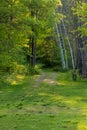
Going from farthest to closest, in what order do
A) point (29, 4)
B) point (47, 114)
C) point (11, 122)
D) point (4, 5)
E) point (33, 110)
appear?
point (29, 4), point (4, 5), point (33, 110), point (47, 114), point (11, 122)

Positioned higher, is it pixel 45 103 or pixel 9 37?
pixel 9 37

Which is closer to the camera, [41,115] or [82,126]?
[82,126]

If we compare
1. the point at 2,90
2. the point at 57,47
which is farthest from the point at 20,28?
the point at 57,47

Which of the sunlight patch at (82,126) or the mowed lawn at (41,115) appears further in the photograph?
the mowed lawn at (41,115)

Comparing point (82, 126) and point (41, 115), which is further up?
point (82, 126)

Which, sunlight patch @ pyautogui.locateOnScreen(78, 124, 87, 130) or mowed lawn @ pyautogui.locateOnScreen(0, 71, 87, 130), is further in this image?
mowed lawn @ pyautogui.locateOnScreen(0, 71, 87, 130)

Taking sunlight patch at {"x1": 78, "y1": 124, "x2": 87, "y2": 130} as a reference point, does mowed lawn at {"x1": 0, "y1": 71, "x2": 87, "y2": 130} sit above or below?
below

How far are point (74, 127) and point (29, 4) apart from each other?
11.4 meters

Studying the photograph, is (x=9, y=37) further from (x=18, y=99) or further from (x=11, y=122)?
(x=11, y=122)

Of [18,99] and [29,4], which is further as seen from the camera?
[29,4]

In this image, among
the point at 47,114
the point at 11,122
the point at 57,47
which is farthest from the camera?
the point at 57,47

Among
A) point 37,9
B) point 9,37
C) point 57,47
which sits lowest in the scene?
point 57,47

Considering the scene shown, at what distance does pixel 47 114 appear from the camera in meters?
13.0

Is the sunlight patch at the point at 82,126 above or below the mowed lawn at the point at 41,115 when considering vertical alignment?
above
